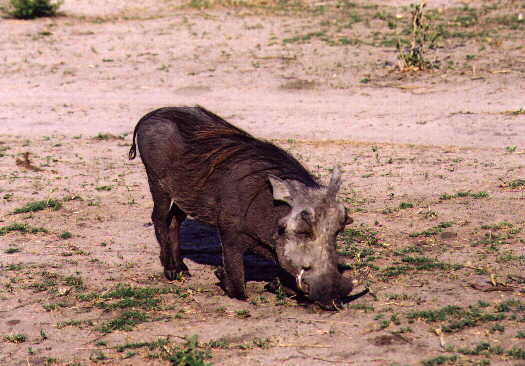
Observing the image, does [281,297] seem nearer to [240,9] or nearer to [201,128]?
[201,128]

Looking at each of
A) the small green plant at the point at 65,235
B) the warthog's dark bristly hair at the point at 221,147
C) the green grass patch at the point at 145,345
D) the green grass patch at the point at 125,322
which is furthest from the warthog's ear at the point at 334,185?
the small green plant at the point at 65,235

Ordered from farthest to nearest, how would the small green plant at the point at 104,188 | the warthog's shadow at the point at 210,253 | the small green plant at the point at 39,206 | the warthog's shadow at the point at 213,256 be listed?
1. the small green plant at the point at 104,188
2. the small green plant at the point at 39,206
3. the warthog's shadow at the point at 210,253
4. the warthog's shadow at the point at 213,256

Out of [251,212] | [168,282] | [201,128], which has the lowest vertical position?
[168,282]

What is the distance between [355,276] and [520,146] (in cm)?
495

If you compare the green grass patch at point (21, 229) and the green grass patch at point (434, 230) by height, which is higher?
the green grass patch at point (434, 230)

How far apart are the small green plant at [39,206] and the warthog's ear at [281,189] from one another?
12.6 feet

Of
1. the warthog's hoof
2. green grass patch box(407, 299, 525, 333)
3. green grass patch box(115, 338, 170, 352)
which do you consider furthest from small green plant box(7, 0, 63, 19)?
green grass patch box(407, 299, 525, 333)

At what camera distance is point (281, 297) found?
20.0 feet

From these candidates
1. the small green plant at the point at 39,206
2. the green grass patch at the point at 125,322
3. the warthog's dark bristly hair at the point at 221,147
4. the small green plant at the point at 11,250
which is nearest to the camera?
the green grass patch at the point at 125,322

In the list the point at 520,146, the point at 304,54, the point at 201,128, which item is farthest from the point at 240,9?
the point at 201,128

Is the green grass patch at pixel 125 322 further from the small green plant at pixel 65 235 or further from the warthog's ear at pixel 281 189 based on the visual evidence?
the small green plant at pixel 65 235

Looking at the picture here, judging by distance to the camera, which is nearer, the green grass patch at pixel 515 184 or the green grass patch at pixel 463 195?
the green grass patch at pixel 463 195

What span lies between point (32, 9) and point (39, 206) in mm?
12470

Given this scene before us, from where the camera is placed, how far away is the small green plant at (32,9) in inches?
776
